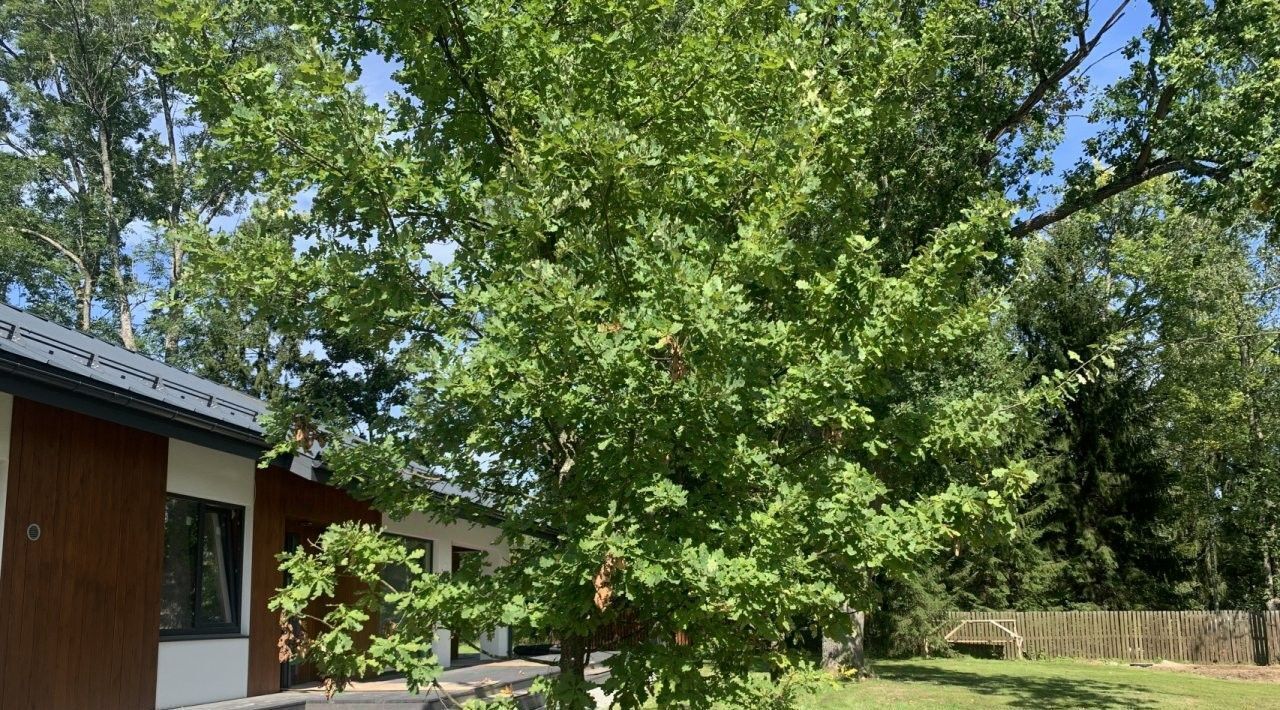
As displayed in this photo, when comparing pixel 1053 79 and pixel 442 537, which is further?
pixel 442 537

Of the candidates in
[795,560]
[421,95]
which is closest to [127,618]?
[421,95]

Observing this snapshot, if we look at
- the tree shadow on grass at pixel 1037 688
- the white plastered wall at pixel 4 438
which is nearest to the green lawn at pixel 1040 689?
the tree shadow on grass at pixel 1037 688

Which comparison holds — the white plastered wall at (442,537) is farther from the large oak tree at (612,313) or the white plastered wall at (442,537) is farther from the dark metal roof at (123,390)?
the large oak tree at (612,313)

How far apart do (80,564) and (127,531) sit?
58 centimetres

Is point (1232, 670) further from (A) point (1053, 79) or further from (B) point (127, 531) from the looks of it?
(B) point (127, 531)

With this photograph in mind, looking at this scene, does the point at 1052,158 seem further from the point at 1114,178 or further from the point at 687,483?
the point at 687,483

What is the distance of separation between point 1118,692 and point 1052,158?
28.0 feet

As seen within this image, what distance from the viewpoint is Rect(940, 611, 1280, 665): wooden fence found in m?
23.6

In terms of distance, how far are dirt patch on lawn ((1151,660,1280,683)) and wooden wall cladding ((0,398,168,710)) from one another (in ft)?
63.7

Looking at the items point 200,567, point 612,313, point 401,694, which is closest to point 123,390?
point 200,567

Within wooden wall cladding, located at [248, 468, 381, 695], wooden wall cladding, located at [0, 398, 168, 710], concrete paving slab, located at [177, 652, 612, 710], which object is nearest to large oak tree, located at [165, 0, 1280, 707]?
concrete paving slab, located at [177, 652, 612, 710]

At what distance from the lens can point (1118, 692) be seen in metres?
15.1

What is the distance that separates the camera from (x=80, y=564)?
786 centimetres

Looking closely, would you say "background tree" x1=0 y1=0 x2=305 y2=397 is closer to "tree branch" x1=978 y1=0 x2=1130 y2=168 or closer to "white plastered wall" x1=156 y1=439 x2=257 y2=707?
"white plastered wall" x1=156 y1=439 x2=257 y2=707
